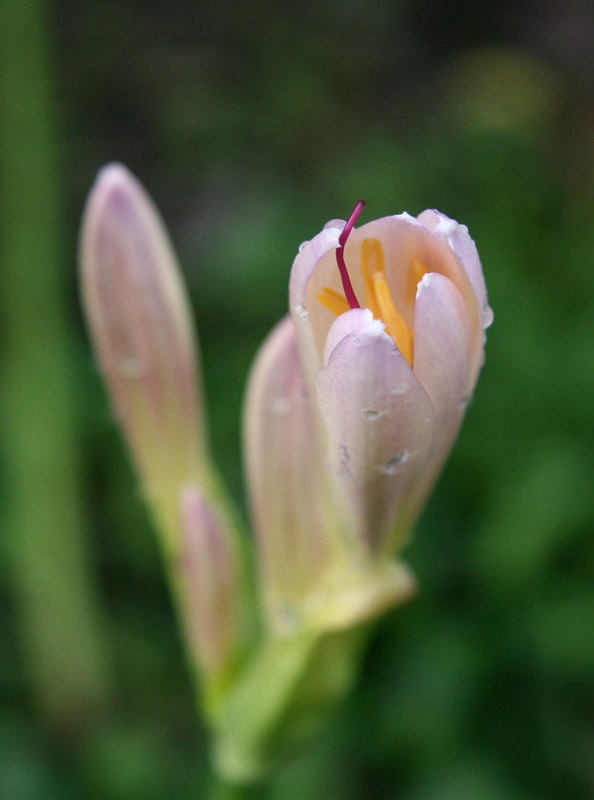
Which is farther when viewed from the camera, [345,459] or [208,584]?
[208,584]

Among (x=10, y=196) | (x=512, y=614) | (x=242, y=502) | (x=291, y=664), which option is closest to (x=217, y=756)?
(x=291, y=664)

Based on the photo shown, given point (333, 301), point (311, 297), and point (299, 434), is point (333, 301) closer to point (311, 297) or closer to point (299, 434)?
point (311, 297)

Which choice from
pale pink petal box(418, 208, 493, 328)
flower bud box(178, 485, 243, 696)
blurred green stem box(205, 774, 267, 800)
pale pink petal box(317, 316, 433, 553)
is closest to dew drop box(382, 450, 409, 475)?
pale pink petal box(317, 316, 433, 553)

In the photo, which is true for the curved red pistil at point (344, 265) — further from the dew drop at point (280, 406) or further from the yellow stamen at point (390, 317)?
the dew drop at point (280, 406)

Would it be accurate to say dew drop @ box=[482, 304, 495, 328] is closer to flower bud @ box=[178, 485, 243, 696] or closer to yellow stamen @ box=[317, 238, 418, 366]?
yellow stamen @ box=[317, 238, 418, 366]

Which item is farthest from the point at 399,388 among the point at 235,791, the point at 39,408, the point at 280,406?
the point at 39,408

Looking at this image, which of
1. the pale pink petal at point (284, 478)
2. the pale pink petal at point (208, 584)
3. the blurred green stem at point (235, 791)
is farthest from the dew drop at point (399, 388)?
the blurred green stem at point (235, 791)

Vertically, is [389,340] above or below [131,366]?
above
